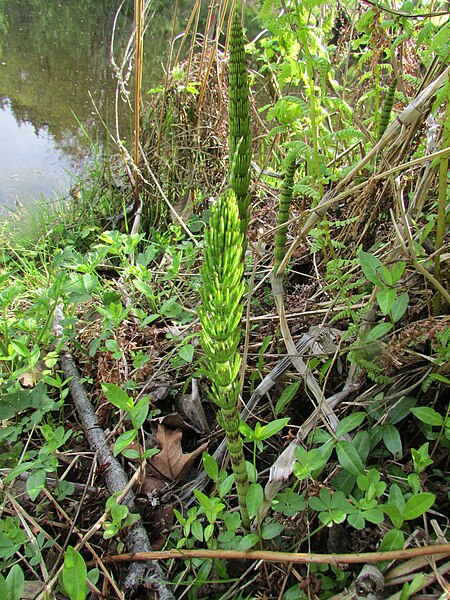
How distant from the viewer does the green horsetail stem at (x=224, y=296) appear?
70 cm

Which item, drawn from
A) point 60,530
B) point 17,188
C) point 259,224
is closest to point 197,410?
point 60,530

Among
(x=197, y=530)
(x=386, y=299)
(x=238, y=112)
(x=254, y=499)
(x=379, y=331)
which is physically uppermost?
(x=238, y=112)

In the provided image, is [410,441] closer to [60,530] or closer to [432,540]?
[432,540]

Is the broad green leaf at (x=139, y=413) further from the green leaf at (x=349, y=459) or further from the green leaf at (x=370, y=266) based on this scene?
the green leaf at (x=370, y=266)

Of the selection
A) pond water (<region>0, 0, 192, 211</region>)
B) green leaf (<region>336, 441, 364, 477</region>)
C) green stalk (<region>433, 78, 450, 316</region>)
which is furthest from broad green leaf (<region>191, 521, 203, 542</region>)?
pond water (<region>0, 0, 192, 211</region>)

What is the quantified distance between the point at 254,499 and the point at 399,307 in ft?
1.83

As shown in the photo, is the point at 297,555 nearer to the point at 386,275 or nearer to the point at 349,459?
the point at 349,459

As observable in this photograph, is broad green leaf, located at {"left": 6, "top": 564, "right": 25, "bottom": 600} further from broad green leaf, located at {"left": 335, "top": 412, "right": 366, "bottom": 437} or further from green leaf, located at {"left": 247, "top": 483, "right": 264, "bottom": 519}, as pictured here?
broad green leaf, located at {"left": 335, "top": 412, "right": 366, "bottom": 437}

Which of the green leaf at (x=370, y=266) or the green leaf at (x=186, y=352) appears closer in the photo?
the green leaf at (x=370, y=266)

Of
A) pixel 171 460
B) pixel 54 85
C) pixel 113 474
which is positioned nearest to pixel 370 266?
pixel 171 460

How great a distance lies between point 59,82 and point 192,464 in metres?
7.88

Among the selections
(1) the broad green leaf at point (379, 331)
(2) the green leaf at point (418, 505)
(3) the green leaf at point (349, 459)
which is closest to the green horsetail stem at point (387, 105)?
(1) the broad green leaf at point (379, 331)

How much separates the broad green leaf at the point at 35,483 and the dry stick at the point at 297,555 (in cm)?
24

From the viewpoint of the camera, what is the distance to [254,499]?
0.98m
